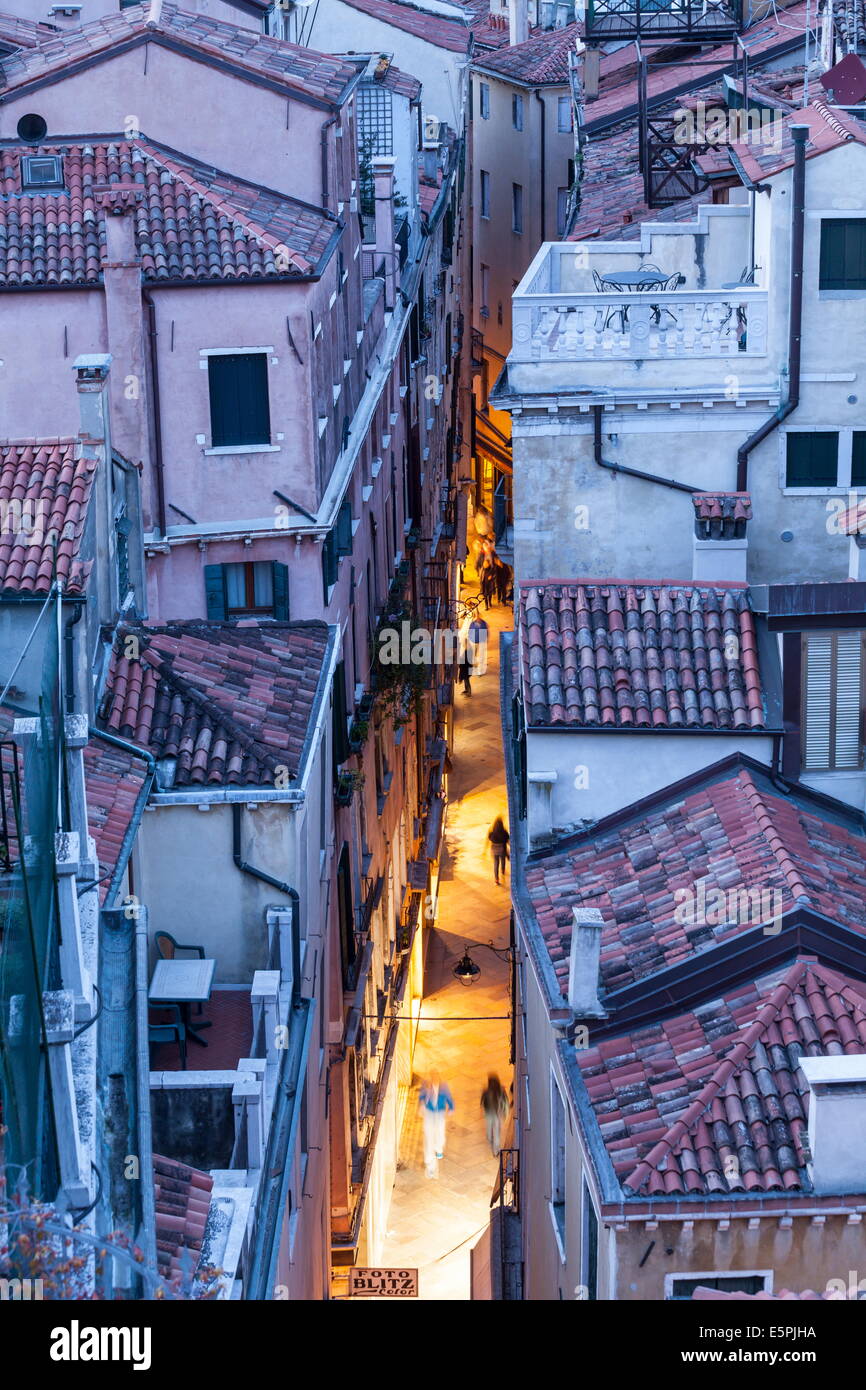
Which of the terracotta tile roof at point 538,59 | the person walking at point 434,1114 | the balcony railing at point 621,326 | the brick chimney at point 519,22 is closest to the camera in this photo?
the balcony railing at point 621,326

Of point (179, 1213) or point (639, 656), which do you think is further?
point (639, 656)

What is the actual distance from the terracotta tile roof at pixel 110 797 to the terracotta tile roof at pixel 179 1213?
2.22 m

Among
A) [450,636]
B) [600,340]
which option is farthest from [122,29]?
[450,636]

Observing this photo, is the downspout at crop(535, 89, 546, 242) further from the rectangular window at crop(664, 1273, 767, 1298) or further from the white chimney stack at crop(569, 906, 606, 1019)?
the rectangular window at crop(664, 1273, 767, 1298)

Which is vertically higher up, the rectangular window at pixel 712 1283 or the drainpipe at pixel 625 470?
the drainpipe at pixel 625 470

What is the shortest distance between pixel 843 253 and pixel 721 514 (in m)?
4.49

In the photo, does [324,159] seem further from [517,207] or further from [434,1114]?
[517,207]

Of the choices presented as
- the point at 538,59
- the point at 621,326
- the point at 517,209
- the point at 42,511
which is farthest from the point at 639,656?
the point at 538,59

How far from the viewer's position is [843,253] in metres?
25.9

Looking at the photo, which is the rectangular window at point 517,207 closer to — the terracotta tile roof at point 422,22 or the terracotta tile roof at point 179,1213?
the terracotta tile roof at point 422,22

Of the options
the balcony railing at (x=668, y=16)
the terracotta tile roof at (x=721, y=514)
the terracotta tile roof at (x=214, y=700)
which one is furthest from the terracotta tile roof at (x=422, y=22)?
the terracotta tile roof at (x=214, y=700)

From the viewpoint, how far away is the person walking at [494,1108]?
33.2 meters

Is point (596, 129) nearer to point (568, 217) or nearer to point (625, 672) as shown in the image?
point (568, 217)

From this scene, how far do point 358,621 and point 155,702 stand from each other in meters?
12.5
